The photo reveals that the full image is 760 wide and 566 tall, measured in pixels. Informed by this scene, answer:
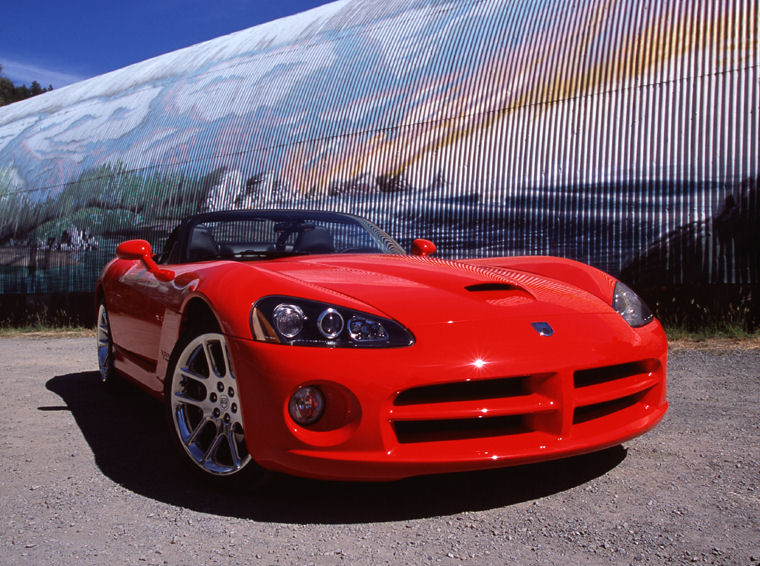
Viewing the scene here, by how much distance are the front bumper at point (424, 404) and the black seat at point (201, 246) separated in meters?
1.46

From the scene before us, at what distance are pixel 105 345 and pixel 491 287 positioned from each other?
3268mm

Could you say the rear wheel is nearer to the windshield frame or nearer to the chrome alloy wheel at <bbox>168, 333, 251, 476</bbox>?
the windshield frame

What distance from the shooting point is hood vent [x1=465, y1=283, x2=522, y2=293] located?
287cm

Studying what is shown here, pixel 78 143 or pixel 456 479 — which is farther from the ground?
pixel 78 143

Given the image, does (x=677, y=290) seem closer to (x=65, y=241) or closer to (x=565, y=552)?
(x=565, y=552)

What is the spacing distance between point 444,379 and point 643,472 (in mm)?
1113

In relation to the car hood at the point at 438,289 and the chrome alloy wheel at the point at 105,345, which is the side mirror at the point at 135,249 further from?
the chrome alloy wheel at the point at 105,345

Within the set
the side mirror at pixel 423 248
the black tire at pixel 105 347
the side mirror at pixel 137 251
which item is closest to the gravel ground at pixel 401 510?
the side mirror at pixel 137 251

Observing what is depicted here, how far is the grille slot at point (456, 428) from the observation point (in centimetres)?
237

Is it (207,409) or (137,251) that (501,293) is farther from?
(137,251)

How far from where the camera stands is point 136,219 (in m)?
14.4

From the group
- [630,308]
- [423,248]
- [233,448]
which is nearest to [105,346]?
[423,248]

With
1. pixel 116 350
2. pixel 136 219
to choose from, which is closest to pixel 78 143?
pixel 136 219

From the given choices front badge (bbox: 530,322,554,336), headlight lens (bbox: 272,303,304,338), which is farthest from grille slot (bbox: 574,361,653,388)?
headlight lens (bbox: 272,303,304,338)
